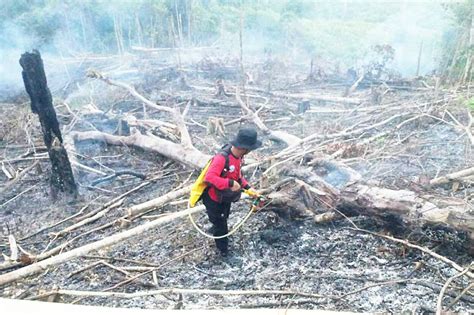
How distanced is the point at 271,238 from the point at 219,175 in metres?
1.20

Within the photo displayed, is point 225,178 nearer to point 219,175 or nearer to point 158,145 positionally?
point 219,175

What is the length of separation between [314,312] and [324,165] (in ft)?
13.1

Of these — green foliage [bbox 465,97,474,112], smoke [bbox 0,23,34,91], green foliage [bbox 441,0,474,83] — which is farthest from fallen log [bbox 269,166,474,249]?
smoke [bbox 0,23,34,91]

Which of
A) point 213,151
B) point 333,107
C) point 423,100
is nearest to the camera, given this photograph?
point 213,151

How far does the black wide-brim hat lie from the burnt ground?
1.35 metres

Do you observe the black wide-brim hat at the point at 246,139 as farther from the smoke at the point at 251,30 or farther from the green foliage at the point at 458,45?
the smoke at the point at 251,30

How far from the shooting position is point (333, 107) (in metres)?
10.3

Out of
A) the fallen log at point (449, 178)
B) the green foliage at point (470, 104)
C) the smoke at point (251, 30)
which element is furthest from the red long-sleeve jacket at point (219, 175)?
the smoke at point (251, 30)

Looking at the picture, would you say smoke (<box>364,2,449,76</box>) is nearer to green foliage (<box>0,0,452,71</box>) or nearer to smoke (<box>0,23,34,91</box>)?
green foliage (<box>0,0,452,71</box>)

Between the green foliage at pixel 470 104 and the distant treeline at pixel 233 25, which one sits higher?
the distant treeline at pixel 233 25

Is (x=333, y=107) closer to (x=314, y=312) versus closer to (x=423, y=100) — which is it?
(x=423, y=100)

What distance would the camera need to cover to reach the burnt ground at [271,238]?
357 cm

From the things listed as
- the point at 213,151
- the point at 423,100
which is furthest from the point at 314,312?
the point at 423,100

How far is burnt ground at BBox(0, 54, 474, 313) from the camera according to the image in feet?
11.7
